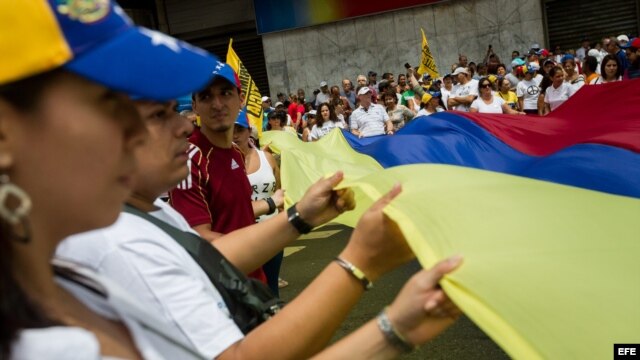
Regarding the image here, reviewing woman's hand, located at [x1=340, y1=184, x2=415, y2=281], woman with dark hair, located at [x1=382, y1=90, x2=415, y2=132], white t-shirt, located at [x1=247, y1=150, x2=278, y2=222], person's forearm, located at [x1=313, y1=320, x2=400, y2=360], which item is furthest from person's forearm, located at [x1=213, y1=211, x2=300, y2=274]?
woman with dark hair, located at [x1=382, y1=90, x2=415, y2=132]

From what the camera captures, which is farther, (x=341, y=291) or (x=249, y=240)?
(x=249, y=240)

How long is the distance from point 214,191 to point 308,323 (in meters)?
1.86

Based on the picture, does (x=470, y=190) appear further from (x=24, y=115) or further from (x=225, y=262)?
(x=24, y=115)

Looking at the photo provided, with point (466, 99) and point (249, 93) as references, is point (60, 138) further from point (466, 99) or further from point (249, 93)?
point (466, 99)

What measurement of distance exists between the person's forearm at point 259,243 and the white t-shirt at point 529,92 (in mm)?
10404

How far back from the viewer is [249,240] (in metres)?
2.27

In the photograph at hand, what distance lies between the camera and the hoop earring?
889 millimetres

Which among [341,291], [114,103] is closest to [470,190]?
[341,291]

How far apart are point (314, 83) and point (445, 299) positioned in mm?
21678

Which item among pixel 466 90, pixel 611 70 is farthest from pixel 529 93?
pixel 611 70

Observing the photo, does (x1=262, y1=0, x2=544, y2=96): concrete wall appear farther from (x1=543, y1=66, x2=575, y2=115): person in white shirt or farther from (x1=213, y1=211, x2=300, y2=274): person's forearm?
(x1=213, y1=211, x2=300, y2=274): person's forearm

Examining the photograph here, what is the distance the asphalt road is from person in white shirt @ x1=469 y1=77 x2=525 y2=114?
2.92 meters

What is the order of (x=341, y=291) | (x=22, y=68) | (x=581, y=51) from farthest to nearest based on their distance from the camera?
(x=581, y=51) → (x=341, y=291) → (x=22, y=68)

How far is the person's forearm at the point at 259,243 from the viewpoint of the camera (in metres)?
2.26
